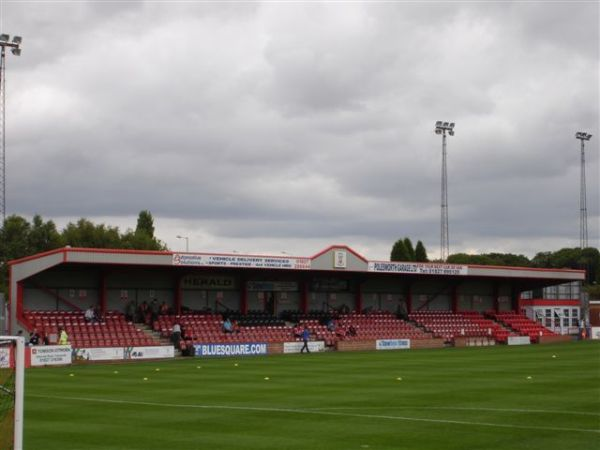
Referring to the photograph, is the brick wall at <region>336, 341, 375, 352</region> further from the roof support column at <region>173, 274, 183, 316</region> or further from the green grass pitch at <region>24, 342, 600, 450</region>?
the green grass pitch at <region>24, 342, 600, 450</region>

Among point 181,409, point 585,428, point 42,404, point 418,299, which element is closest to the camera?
point 585,428

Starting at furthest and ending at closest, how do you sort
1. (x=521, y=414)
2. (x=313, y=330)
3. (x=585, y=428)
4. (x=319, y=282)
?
(x=319, y=282) < (x=313, y=330) < (x=521, y=414) < (x=585, y=428)

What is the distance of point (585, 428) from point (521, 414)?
2.41m

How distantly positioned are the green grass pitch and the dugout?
14574 millimetres

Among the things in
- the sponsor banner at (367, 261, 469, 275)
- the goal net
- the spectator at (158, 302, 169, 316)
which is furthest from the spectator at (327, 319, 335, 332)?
the goal net

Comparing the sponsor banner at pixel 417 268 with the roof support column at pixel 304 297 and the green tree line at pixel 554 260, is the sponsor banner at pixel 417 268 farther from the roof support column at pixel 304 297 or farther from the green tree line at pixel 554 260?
the green tree line at pixel 554 260

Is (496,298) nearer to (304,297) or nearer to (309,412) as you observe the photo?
(304,297)

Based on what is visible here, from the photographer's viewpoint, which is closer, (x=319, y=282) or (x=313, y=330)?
(x=313, y=330)

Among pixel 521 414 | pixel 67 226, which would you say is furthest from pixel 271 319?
pixel 67 226

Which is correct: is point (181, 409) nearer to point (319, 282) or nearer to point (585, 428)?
point (585, 428)

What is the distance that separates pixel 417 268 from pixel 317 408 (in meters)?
45.1

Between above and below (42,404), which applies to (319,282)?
above

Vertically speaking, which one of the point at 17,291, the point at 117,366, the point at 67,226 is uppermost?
the point at 67,226

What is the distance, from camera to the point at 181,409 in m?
22.6
